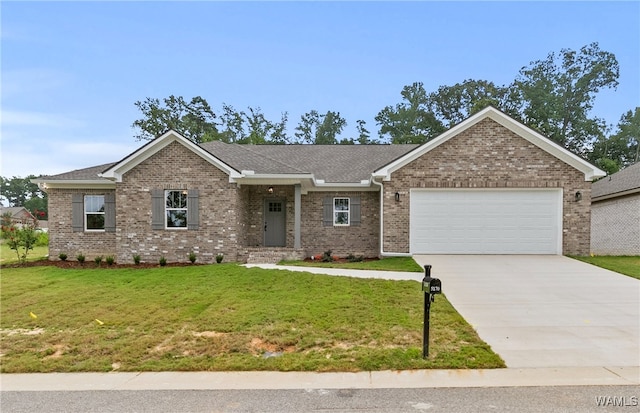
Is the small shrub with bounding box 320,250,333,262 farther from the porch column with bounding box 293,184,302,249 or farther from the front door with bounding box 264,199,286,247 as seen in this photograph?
the front door with bounding box 264,199,286,247

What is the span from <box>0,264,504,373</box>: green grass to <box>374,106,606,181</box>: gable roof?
5.35m

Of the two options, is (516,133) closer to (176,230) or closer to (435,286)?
(435,286)

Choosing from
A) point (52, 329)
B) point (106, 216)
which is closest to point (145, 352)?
point (52, 329)

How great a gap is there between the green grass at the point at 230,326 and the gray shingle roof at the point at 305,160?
18.0 feet

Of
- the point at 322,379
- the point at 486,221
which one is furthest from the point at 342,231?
the point at 322,379

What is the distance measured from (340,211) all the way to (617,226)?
12861 mm

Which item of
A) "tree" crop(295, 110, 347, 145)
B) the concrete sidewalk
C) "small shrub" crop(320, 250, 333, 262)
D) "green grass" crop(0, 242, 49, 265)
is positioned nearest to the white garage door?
"small shrub" crop(320, 250, 333, 262)

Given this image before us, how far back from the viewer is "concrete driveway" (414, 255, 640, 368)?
15.3 ft

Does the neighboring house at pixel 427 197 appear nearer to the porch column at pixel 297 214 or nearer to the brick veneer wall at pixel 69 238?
the porch column at pixel 297 214

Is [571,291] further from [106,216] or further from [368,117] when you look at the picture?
[368,117]

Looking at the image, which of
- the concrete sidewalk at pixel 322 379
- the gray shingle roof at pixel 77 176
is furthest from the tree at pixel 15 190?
the concrete sidewalk at pixel 322 379

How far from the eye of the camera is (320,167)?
51.3ft

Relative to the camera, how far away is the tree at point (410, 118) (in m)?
41.7

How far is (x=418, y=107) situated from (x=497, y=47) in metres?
22.2
